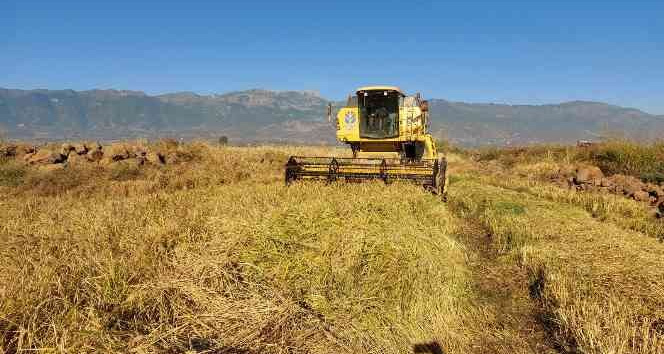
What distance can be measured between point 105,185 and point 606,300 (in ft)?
35.8

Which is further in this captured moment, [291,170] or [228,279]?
[291,170]

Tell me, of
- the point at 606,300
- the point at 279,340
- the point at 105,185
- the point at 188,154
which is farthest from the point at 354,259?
the point at 188,154

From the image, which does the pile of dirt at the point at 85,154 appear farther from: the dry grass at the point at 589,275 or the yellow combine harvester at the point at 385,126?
the dry grass at the point at 589,275

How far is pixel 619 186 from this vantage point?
39.5 ft

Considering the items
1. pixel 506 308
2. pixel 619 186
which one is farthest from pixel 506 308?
pixel 619 186

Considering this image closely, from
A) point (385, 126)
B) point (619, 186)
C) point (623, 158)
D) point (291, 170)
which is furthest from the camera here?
point (623, 158)

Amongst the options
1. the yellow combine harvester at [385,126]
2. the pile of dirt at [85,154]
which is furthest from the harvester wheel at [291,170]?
the pile of dirt at [85,154]

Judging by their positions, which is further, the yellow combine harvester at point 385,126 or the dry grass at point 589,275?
the yellow combine harvester at point 385,126

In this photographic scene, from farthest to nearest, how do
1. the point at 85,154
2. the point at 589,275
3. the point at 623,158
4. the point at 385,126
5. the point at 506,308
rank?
1. the point at 623,158
2. the point at 85,154
3. the point at 385,126
4. the point at 589,275
5. the point at 506,308

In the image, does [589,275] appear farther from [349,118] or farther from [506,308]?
[349,118]

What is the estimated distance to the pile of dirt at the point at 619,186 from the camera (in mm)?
10829

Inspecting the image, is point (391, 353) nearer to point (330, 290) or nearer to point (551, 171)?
point (330, 290)

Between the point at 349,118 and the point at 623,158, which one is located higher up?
the point at 349,118

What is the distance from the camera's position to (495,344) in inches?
142
